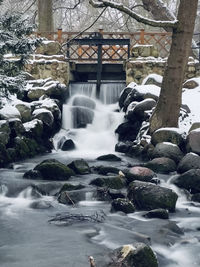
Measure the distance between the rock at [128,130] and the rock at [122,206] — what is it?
6348 mm

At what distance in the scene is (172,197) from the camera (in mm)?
7805

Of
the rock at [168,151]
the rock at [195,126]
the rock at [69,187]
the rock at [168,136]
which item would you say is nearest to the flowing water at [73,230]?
the rock at [69,187]

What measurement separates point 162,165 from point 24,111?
17.9ft

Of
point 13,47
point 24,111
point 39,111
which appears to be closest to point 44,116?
point 39,111

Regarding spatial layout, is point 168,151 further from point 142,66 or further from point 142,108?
point 142,66

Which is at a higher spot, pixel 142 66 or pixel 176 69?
pixel 176 69

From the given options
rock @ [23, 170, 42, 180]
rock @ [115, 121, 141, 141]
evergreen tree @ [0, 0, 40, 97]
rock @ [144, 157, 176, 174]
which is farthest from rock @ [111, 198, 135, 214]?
rock @ [115, 121, 141, 141]

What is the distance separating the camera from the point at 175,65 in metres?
11.8

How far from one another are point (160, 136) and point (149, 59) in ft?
19.7

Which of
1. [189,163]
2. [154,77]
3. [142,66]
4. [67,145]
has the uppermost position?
[142,66]

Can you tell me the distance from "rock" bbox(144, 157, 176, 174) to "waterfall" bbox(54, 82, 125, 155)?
306 centimetres

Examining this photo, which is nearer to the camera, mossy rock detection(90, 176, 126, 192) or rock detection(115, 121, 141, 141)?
mossy rock detection(90, 176, 126, 192)

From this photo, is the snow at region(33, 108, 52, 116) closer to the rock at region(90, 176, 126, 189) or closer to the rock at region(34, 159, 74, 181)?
the rock at region(34, 159, 74, 181)

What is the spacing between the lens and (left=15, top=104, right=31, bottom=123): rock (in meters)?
13.6
